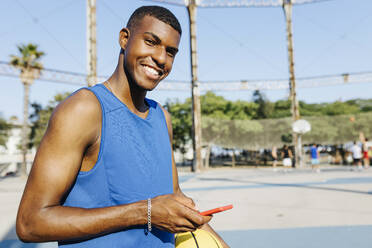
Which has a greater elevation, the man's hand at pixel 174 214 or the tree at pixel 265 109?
the tree at pixel 265 109

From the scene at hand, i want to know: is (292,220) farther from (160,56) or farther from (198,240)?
(160,56)

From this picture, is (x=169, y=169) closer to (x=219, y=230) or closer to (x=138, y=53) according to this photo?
(x=138, y=53)

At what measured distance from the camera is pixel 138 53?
139cm

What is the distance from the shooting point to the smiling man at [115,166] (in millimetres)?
1060

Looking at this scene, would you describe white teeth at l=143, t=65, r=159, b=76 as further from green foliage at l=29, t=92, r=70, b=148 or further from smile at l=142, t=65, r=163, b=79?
green foliage at l=29, t=92, r=70, b=148

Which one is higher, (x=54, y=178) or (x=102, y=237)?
(x=54, y=178)

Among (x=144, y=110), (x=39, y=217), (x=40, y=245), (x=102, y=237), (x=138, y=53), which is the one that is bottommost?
(x=40, y=245)

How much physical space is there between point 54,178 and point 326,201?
770 centimetres

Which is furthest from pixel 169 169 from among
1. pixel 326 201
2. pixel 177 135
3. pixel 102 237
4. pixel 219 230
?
pixel 177 135

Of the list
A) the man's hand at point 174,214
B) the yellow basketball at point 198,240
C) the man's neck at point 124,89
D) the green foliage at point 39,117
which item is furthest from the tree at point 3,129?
the man's hand at point 174,214

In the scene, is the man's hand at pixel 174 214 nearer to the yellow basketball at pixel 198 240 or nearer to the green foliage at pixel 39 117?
the yellow basketball at pixel 198 240

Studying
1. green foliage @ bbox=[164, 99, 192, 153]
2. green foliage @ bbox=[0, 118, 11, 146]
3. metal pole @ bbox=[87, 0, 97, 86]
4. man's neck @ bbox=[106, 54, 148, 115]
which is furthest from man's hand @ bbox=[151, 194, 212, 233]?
green foliage @ bbox=[0, 118, 11, 146]

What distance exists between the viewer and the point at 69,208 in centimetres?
108

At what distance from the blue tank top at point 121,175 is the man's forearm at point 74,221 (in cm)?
8
